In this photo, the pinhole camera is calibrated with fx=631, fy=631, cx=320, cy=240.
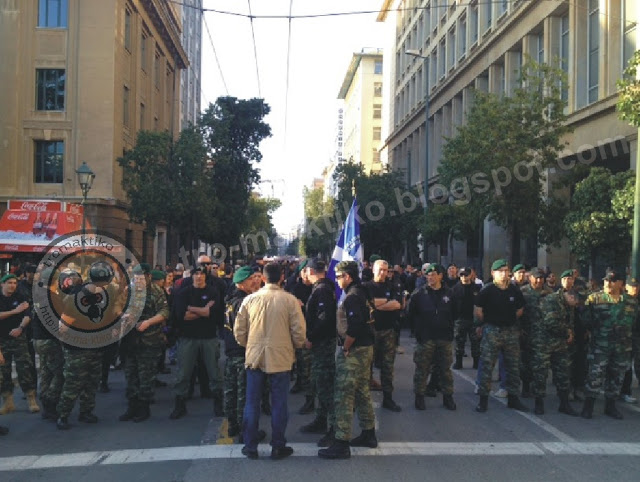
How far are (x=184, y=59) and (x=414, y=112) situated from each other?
56.3 ft

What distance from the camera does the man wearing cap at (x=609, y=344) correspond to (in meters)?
7.92

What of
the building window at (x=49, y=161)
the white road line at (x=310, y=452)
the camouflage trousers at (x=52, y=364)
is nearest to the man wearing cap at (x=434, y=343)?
the white road line at (x=310, y=452)

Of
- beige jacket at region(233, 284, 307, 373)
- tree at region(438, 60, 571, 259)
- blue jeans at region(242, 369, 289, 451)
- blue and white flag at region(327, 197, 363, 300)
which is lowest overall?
blue jeans at region(242, 369, 289, 451)

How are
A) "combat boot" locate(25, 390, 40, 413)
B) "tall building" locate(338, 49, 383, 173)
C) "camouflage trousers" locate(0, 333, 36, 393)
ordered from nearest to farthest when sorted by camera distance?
"camouflage trousers" locate(0, 333, 36, 393) → "combat boot" locate(25, 390, 40, 413) → "tall building" locate(338, 49, 383, 173)

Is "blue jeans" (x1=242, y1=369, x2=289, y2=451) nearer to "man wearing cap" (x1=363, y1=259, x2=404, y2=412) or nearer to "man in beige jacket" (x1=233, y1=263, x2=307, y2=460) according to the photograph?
"man in beige jacket" (x1=233, y1=263, x2=307, y2=460)

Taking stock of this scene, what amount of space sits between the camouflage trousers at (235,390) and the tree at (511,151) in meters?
11.3

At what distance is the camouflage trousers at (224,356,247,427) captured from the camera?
22.1 ft

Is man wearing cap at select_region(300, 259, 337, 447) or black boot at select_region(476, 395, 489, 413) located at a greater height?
man wearing cap at select_region(300, 259, 337, 447)

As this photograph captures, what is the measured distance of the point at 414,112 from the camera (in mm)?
46062

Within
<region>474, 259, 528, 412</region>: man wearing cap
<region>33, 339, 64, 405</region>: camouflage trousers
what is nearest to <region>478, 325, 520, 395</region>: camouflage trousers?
<region>474, 259, 528, 412</region>: man wearing cap

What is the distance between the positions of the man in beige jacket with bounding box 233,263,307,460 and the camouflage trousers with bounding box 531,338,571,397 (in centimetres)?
354

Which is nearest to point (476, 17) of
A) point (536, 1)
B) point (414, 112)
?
point (536, 1)

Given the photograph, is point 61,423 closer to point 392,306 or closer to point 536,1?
point 392,306

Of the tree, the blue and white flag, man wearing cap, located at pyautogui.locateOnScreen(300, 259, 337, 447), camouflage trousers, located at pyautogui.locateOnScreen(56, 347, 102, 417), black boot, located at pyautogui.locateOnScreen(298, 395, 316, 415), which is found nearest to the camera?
man wearing cap, located at pyautogui.locateOnScreen(300, 259, 337, 447)
